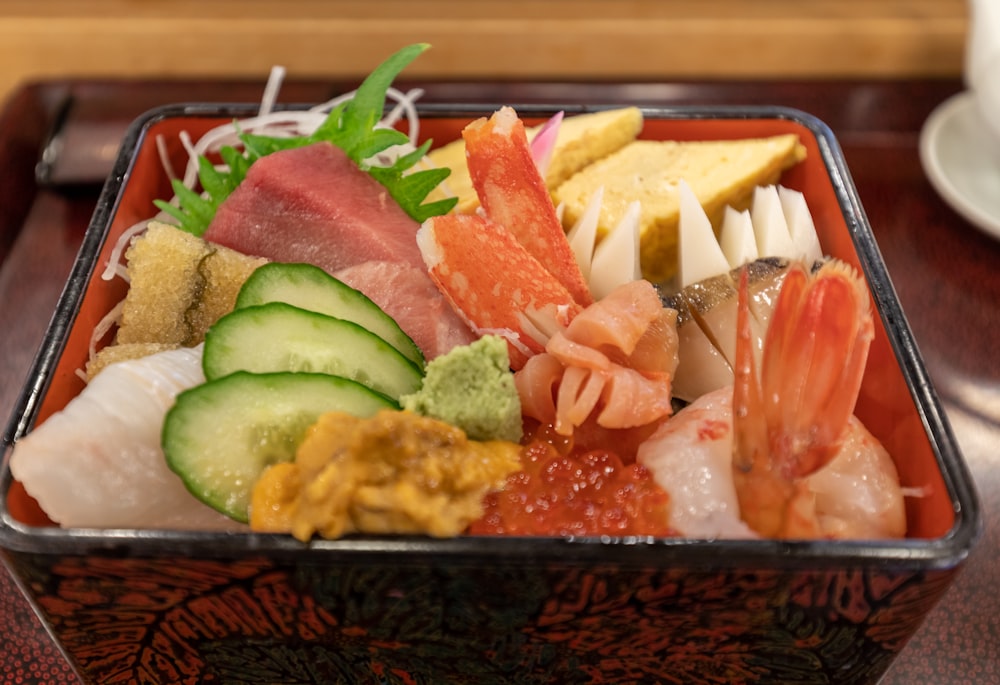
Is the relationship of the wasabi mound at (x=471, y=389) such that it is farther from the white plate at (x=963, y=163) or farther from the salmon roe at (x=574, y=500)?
the white plate at (x=963, y=163)

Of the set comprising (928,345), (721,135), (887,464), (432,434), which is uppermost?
(721,135)

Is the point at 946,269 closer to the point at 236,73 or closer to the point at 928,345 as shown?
the point at 928,345

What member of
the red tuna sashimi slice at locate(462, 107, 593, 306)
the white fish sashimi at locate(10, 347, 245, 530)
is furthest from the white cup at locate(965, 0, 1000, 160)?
the white fish sashimi at locate(10, 347, 245, 530)

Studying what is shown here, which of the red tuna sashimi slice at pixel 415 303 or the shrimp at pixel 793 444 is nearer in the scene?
the shrimp at pixel 793 444

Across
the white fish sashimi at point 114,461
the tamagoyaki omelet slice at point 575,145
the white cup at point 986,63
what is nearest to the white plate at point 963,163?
the white cup at point 986,63

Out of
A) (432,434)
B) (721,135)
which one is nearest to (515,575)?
(432,434)

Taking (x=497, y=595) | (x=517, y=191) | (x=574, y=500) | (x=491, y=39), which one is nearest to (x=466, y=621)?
(x=497, y=595)

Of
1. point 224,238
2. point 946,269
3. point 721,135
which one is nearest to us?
point 224,238
